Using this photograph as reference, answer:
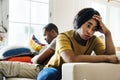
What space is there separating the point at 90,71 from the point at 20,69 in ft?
3.27

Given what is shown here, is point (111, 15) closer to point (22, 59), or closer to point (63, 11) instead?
point (63, 11)

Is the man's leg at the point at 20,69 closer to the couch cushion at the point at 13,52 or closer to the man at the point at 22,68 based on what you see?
the man at the point at 22,68

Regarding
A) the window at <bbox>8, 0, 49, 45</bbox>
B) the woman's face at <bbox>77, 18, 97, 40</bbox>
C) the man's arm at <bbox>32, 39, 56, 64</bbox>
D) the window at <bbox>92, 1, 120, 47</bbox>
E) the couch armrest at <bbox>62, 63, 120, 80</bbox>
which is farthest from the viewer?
the window at <bbox>92, 1, 120, 47</bbox>

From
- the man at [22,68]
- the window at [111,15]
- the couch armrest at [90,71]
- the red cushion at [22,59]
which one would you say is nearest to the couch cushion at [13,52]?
the red cushion at [22,59]

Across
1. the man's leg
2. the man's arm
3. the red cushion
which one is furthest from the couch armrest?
the red cushion

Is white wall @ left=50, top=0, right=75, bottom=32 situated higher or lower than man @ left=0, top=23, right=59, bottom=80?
higher

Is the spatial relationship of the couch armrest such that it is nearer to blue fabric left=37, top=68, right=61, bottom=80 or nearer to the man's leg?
blue fabric left=37, top=68, right=61, bottom=80

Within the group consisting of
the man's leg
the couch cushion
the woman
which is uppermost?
the woman

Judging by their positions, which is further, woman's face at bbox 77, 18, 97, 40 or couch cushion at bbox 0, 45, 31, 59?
couch cushion at bbox 0, 45, 31, 59

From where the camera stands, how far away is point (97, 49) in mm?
1780

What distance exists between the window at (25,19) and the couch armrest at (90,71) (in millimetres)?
2011

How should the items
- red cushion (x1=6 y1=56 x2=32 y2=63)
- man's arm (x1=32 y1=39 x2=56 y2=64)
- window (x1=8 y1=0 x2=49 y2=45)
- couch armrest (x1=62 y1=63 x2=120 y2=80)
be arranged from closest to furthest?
couch armrest (x1=62 y1=63 x2=120 y2=80) < man's arm (x1=32 y1=39 x2=56 y2=64) < red cushion (x1=6 y1=56 x2=32 y2=63) < window (x1=8 y1=0 x2=49 y2=45)

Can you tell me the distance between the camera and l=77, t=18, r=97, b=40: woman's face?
5.33ft

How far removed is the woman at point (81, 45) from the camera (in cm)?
150
